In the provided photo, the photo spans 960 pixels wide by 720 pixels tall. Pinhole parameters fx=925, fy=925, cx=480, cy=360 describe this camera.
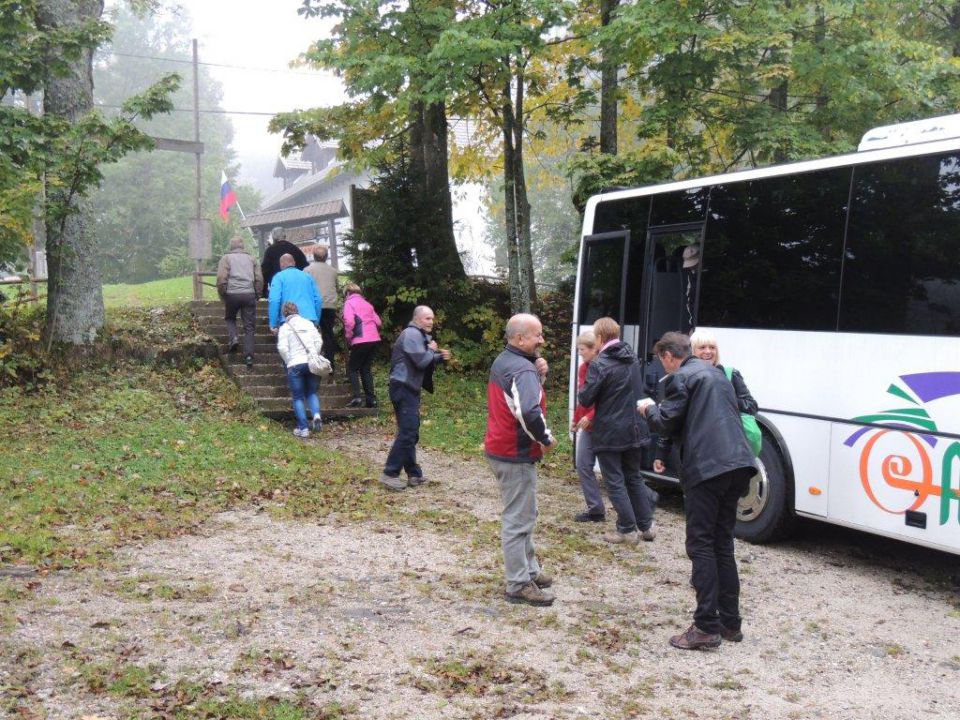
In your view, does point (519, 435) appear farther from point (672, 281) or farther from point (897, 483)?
point (672, 281)

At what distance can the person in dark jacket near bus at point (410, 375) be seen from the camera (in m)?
9.21

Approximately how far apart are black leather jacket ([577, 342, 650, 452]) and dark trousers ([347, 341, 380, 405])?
587cm

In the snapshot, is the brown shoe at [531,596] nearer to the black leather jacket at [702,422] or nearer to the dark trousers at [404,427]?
the black leather jacket at [702,422]

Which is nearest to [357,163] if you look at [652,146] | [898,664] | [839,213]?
[652,146]

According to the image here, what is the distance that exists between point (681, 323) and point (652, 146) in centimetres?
673

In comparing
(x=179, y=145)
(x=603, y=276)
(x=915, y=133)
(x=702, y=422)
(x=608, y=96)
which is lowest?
(x=702, y=422)

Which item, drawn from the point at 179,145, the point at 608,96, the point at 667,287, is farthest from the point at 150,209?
the point at 667,287

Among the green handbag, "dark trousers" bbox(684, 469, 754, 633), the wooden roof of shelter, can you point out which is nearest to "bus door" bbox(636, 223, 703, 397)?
the green handbag

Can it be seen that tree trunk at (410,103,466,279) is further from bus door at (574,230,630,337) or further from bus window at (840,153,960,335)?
bus window at (840,153,960,335)

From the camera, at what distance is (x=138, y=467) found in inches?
387

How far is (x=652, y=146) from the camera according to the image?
14883 mm

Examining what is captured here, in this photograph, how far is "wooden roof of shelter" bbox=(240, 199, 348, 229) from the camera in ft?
137

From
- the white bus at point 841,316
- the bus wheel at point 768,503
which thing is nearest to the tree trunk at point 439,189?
the white bus at point 841,316

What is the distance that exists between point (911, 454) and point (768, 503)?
1.46 metres
